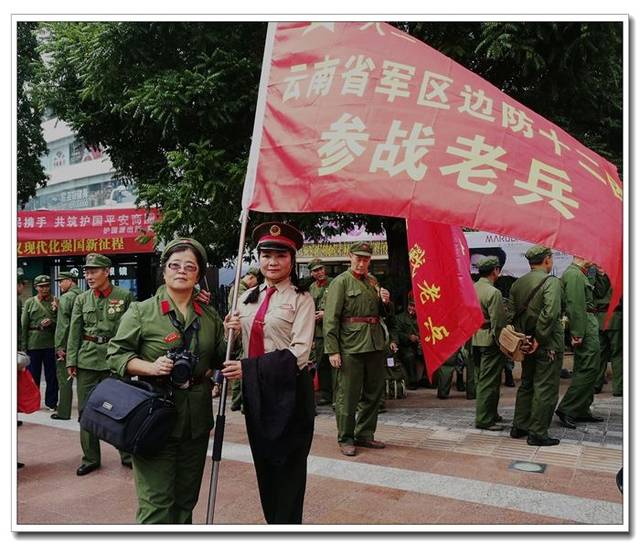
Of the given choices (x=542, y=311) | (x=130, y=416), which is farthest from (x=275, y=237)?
(x=542, y=311)

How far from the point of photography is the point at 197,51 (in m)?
7.03

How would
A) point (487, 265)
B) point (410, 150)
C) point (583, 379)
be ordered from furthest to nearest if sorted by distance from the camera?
point (487, 265), point (583, 379), point (410, 150)

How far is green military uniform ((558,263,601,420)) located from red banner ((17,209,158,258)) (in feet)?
27.9

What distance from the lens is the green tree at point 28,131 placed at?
8719 millimetres

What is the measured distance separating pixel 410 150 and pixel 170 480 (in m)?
2.07

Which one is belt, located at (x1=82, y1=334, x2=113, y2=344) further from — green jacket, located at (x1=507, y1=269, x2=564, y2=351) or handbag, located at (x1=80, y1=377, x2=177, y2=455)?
green jacket, located at (x1=507, y1=269, x2=564, y2=351)

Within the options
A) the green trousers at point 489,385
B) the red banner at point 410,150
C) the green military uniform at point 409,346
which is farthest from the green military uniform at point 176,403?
the green military uniform at point 409,346

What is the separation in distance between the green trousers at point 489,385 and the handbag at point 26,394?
4545mm

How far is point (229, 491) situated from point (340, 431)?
144cm

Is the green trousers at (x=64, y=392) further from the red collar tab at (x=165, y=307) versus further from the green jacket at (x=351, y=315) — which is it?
the red collar tab at (x=165, y=307)

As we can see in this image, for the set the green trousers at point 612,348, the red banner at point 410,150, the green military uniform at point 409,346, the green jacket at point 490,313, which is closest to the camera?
the red banner at point 410,150

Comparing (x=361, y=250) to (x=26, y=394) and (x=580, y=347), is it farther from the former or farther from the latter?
(x=26, y=394)

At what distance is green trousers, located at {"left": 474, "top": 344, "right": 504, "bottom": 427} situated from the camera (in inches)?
257

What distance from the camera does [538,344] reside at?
594 cm
